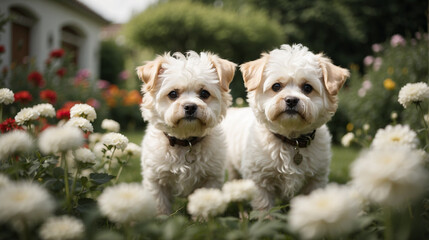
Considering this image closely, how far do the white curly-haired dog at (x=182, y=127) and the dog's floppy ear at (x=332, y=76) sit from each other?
0.88 m

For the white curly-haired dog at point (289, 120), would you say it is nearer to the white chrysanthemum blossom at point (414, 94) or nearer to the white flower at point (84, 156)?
the white chrysanthemum blossom at point (414, 94)

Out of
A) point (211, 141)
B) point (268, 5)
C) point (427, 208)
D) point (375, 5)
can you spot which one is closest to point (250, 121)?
point (211, 141)

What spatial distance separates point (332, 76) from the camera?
308 cm

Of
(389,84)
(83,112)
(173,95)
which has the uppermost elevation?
(389,84)

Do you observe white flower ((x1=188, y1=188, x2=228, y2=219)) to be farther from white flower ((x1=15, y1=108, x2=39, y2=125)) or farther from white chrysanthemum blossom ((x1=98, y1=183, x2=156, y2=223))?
white flower ((x1=15, y1=108, x2=39, y2=125))

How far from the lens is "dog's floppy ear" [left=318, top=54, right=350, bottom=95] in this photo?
3.02 m

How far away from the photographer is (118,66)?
21266 mm

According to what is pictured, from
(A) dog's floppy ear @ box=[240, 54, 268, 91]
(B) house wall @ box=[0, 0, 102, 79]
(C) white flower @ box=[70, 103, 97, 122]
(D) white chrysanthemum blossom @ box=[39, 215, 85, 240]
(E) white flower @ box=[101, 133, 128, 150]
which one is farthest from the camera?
(B) house wall @ box=[0, 0, 102, 79]

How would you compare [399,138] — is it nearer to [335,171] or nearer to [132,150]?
[132,150]

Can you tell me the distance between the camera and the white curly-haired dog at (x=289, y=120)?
2.96 m

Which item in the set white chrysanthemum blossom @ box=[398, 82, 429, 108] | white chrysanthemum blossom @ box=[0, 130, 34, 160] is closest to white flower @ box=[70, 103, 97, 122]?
white chrysanthemum blossom @ box=[0, 130, 34, 160]

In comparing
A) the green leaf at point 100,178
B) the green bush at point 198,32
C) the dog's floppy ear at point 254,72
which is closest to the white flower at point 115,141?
the green leaf at point 100,178

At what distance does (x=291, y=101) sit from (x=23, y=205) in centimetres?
216

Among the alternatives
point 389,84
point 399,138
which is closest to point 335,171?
point 389,84
